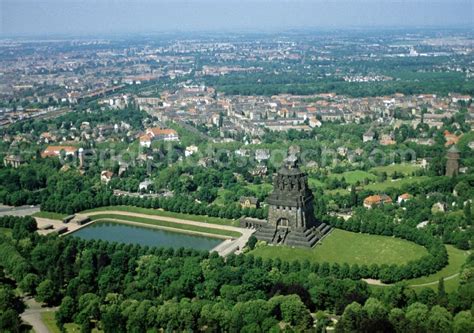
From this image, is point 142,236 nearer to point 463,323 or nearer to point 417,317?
point 417,317

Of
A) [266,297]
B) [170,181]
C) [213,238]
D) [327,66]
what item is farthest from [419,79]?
[266,297]

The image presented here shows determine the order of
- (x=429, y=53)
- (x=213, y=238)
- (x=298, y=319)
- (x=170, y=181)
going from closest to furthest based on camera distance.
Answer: (x=298, y=319) < (x=213, y=238) < (x=170, y=181) < (x=429, y=53)

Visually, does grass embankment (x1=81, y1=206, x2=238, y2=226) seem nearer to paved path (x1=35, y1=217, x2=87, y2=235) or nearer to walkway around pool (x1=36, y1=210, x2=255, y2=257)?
walkway around pool (x1=36, y1=210, x2=255, y2=257)

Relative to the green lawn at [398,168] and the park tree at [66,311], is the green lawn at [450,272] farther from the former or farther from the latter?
the green lawn at [398,168]

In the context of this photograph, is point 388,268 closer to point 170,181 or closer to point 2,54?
point 170,181

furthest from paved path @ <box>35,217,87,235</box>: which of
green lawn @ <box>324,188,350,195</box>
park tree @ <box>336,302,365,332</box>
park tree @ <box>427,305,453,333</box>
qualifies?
park tree @ <box>427,305,453,333</box>

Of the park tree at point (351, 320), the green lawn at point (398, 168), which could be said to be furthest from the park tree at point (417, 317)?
the green lawn at point (398, 168)

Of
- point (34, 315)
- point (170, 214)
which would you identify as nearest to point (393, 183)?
point (170, 214)
